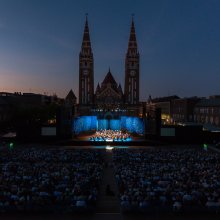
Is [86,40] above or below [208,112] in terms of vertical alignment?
above

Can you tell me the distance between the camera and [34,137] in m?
49.8

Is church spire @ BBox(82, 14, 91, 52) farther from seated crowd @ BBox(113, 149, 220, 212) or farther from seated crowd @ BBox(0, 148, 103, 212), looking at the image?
seated crowd @ BBox(0, 148, 103, 212)

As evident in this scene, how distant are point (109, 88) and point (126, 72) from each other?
9438 mm

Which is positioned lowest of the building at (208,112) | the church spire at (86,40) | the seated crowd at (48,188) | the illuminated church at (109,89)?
the seated crowd at (48,188)

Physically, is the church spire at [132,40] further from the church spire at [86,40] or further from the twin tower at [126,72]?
the church spire at [86,40]

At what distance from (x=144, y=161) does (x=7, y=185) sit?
13.6 meters

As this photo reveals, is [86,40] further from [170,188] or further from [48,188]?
[170,188]

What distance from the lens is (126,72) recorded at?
103750 mm

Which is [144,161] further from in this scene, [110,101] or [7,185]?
[110,101]

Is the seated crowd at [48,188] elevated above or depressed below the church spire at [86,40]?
below

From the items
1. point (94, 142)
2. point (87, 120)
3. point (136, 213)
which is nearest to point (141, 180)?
point (136, 213)

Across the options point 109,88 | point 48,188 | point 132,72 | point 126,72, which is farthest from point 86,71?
point 48,188

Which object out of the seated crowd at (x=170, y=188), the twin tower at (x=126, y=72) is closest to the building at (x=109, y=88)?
the twin tower at (x=126, y=72)

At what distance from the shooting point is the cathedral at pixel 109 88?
319 feet
